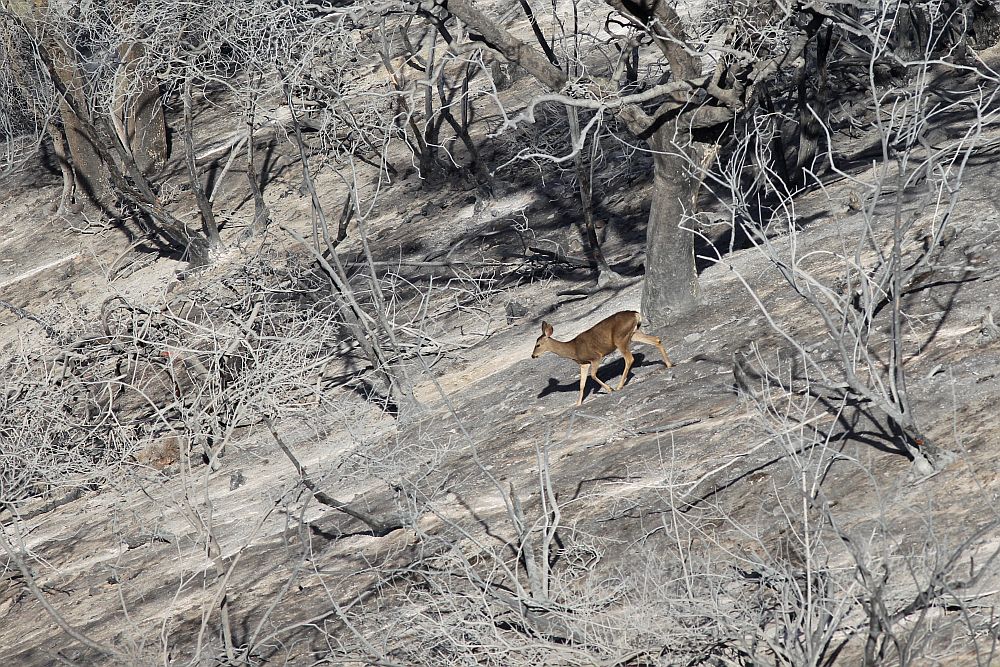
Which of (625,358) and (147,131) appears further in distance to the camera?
(147,131)

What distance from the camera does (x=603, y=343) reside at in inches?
390


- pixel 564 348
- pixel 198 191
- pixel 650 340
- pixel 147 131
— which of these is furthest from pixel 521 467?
pixel 147 131

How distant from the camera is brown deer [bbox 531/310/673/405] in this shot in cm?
979

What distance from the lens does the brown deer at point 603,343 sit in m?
9.79

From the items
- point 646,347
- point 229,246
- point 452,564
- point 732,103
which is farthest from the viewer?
point 229,246

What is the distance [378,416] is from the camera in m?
12.7

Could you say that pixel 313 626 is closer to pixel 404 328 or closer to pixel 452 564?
pixel 452 564

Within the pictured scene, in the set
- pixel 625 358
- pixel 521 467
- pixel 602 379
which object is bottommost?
pixel 521 467

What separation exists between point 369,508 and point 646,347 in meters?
3.07

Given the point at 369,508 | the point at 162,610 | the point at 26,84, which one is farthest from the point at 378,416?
the point at 26,84

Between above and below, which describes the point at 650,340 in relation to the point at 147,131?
below

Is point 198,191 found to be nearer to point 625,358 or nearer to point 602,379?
point 602,379

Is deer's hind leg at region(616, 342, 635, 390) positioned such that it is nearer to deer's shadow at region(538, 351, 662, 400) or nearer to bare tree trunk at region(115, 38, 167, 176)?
deer's shadow at region(538, 351, 662, 400)

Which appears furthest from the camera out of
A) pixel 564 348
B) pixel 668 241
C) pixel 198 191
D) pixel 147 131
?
pixel 147 131
